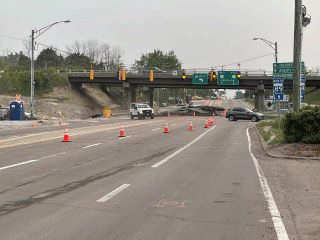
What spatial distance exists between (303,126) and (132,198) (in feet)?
Answer: 40.8

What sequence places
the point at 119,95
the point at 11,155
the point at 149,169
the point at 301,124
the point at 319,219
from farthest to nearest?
the point at 119,95 < the point at 301,124 < the point at 11,155 < the point at 149,169 < the point at 319,219

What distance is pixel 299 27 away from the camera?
2262cm

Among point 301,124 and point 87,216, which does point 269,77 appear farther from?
point 87,216

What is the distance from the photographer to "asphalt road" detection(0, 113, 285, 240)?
6.85 meters

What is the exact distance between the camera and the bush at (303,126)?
19.4 meters

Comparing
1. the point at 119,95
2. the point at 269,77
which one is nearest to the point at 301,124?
the point at 269,77

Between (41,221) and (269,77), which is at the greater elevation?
(269,77)

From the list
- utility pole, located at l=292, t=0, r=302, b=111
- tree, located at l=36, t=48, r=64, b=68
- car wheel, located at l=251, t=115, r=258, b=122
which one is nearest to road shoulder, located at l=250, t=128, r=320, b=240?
utility pole, located at l=292, t=0, r=302, b=111

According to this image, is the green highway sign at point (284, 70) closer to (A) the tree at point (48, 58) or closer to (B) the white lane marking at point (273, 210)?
(B) the white lane marking at point (273, 210)

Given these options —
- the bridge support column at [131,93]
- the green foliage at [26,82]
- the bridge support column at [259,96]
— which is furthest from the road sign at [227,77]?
the green foliage at [26,82]

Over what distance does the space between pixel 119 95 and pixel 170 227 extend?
107 meters

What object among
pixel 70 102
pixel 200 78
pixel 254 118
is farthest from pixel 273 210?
pixel 70 102

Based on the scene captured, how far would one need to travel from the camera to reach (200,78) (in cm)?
7869

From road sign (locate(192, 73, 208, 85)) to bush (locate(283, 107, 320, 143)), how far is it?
191 feet
